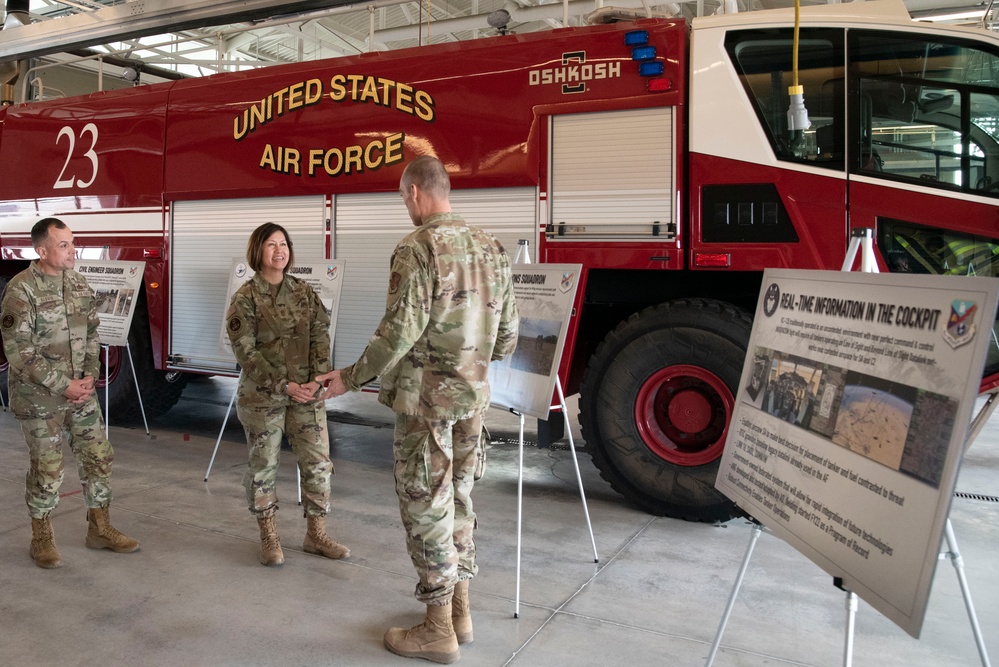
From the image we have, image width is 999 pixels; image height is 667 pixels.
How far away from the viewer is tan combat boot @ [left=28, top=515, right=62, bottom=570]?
3830 millimetres

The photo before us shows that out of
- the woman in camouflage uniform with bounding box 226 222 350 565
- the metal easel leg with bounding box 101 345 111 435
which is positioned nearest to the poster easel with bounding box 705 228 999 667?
the woman in camouflage uniform with bounding box 226 222 350 565

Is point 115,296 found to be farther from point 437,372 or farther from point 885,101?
point 885,101

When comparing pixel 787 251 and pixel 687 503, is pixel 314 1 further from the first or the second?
pixel 687 503

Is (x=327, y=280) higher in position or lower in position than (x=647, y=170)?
lower

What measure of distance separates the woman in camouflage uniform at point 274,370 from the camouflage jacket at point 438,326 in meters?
1.00

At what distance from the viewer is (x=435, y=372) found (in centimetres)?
293

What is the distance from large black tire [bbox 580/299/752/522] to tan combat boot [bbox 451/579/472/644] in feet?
6.39

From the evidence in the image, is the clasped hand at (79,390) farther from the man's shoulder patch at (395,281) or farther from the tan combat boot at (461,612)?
the tan combat boot at (461,612)

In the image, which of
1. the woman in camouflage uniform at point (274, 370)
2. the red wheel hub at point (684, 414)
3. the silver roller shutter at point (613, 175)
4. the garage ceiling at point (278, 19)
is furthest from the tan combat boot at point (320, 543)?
the garage ceiling at point (278, 19)

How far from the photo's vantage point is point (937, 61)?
430 cm

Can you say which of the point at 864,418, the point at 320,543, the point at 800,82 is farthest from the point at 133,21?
the point at 864,418

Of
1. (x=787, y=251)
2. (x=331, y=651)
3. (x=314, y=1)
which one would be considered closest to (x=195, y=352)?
(x=314, y=1)

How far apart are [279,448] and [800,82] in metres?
3.44

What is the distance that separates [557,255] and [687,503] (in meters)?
1.69
